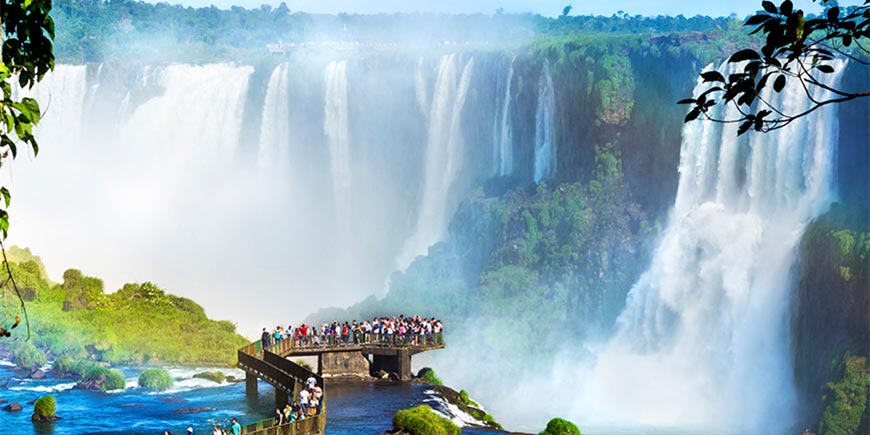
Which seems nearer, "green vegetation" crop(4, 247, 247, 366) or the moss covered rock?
the moss covered rock

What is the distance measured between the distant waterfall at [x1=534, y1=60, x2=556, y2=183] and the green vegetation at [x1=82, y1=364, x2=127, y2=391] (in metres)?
29.9

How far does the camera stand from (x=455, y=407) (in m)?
42.7

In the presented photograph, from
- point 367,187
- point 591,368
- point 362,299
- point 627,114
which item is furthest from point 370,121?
point 591,368

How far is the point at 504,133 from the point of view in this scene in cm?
7731

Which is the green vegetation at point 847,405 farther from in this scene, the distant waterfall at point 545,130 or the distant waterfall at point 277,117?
the distant waterfall at point 277,117

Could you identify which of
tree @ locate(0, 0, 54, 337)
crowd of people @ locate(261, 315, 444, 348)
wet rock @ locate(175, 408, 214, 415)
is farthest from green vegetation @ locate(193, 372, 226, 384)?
tree @ locate(0, 0, 54, 337)

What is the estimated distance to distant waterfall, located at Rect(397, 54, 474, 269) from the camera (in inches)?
3135

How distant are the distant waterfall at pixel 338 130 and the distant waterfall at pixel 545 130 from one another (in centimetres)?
1342

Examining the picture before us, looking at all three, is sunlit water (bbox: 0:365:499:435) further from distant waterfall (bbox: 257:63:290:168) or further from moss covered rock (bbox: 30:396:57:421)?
distant waterfall (bbox: 257:63:290:168)

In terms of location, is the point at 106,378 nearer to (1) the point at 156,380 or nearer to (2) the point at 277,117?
(1) the point at 156,380

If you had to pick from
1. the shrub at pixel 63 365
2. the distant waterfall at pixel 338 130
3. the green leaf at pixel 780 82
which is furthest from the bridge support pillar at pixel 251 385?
the distant waterfall at pixel 338 130

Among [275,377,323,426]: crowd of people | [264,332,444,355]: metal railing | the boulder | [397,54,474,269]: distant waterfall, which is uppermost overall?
[397,54,474,269]: distant waterfall

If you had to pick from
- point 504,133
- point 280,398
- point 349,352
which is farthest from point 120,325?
point 280,398

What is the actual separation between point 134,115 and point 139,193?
4797mm
